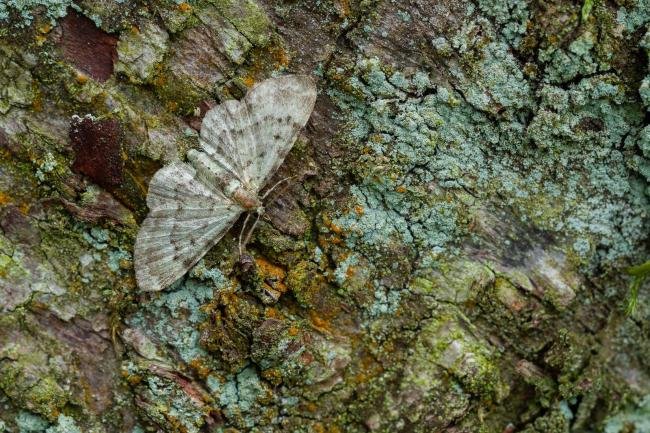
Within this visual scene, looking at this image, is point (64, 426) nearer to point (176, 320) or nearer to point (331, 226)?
point (176, 320)

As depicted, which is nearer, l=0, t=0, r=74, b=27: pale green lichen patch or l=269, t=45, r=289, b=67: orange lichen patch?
l=0, t=0, r=74, b=27: pale green lichen patch

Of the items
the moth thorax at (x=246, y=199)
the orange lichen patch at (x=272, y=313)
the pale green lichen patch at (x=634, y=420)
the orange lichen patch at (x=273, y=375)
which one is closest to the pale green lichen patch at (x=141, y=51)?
the moth thorax at (x=246, y=199)

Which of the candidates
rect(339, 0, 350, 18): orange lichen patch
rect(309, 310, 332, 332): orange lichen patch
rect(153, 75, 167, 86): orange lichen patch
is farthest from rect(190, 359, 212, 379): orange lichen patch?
rect(339, 0, 350, 18): orange lichen patch

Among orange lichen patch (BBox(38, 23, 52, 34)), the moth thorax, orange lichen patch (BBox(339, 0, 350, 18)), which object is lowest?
the moth thorax

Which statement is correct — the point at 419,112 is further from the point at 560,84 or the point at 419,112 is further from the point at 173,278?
the point at 173,278

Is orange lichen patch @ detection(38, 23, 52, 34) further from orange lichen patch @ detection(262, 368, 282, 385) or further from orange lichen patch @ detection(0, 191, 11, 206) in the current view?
orange lichen patch @ detection(262, 368, 282, 385)

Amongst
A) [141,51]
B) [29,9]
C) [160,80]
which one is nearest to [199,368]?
[160,80]

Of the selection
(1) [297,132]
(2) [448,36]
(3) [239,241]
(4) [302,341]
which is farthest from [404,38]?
(4) [302,341]
